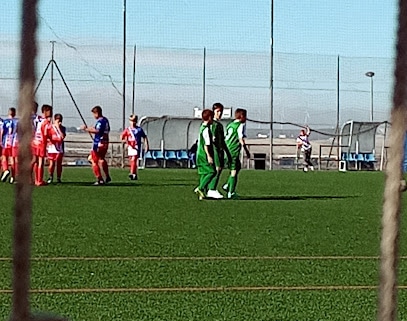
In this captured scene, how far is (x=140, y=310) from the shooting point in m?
4.51

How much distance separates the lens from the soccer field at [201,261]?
4.61 metres

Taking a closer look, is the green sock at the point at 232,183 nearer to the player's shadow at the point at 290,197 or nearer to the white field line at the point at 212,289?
the player's shadow at the point at 290,197

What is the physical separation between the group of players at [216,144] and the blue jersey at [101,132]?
273 cm

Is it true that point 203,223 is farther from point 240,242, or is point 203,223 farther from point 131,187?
point 131,187

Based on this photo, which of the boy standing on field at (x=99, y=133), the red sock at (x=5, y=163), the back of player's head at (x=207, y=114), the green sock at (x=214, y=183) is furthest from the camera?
the red sock at (x=5, y=163)

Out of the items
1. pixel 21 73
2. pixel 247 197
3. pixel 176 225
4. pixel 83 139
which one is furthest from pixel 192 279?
pixel 83 139

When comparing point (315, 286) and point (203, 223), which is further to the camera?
point (203, 223)

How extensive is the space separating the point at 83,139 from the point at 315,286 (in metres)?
31.9

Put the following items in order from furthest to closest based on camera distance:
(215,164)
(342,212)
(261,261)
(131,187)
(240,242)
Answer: (131,187) < (215,164) < (342,212) < (240,242) < (261,261)

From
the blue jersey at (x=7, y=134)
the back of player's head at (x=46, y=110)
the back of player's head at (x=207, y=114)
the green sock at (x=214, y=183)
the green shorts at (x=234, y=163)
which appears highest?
the back of player's head at (x=46, y=110)

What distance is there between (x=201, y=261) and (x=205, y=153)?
6066 mm

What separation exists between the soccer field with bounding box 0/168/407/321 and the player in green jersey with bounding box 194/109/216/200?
0.62 m

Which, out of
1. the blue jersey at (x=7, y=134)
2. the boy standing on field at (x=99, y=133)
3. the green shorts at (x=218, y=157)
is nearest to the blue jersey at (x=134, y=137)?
the boy standing on field at (x=99, y=133)

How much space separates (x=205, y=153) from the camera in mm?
12281
